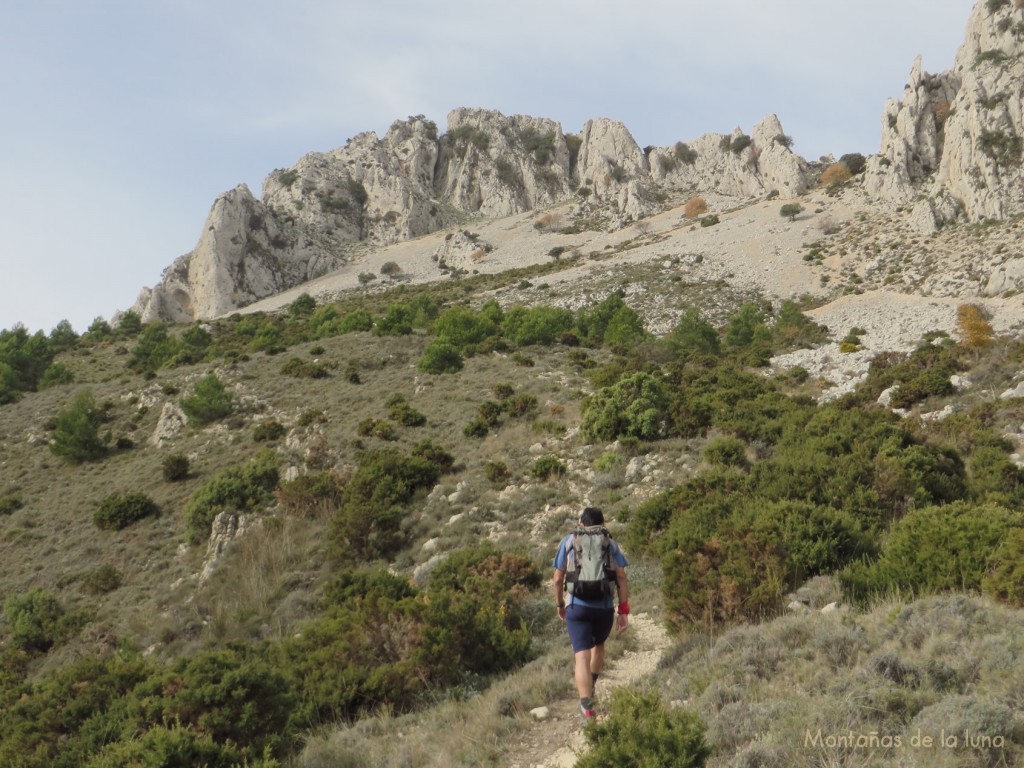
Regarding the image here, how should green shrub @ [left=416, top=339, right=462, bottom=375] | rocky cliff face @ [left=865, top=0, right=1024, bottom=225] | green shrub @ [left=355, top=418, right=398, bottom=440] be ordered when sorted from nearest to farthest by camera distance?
green shrub @ [left=355, top=418, right=398, bottom=440] < green shrub @ [left=416, top=339, right=462, bottom=375] < rocky cliff face @ [left=865, top=0, right=1024, bottom=225]

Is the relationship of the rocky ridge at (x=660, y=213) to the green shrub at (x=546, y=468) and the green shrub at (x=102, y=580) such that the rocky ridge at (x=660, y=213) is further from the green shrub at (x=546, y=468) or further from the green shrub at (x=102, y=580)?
the green shrub at (x=102, y=580)

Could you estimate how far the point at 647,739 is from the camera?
416 centimetres

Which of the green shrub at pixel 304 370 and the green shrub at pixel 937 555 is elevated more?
the green shrub at pixel 304 370

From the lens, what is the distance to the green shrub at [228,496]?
1845cm

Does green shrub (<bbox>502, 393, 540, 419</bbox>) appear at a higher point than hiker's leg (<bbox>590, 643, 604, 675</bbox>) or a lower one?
higher

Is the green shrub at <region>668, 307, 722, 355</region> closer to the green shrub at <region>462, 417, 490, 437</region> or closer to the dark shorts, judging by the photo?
the green shrub at <region>462, 417, 490, 437</region>

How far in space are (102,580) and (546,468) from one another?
13.0 metres

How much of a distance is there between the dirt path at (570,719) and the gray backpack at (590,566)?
113cm

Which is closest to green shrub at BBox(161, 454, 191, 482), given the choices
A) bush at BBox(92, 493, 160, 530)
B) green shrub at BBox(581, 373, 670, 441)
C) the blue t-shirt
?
bush at BBox(92, 493, 160, 530)

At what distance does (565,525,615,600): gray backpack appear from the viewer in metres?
5.89

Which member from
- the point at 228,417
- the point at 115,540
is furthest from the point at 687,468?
the point at 228,417

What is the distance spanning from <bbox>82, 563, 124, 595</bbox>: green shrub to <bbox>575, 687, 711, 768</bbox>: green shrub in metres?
17.6

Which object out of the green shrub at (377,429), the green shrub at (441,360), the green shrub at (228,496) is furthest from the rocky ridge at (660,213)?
the green shrub at (228,496)

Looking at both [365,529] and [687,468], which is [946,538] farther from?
[365,529]
